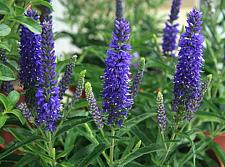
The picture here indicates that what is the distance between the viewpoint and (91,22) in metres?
2.25

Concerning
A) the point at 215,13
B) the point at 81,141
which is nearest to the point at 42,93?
the point at 81,141

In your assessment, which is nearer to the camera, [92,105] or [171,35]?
[92,105]

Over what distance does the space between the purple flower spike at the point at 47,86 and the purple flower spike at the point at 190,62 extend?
0.25 metres

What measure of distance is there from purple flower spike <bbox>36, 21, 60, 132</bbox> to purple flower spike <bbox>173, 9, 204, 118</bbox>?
25 cm

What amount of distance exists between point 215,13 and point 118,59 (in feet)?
2.88

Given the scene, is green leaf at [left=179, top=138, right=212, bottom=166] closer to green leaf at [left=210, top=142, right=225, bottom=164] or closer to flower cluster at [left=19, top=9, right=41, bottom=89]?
green leaf at [left=210, top=142, right=225, bottom=164]

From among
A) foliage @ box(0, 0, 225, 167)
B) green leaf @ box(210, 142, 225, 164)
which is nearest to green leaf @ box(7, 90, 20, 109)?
foliage @ box(0, 0, 225, 167)

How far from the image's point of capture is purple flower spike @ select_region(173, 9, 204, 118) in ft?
2.87

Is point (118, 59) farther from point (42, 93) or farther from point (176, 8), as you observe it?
point (176, 8)

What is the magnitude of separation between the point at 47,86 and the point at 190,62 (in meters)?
0.28

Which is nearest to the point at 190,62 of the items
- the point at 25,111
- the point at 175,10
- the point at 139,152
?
the point at 139,152

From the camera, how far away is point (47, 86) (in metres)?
0.82

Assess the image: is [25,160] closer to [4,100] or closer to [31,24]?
[4,100]

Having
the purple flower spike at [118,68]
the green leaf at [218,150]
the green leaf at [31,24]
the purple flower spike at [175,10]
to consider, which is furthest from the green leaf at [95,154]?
the purple flower spike at [175,10]
